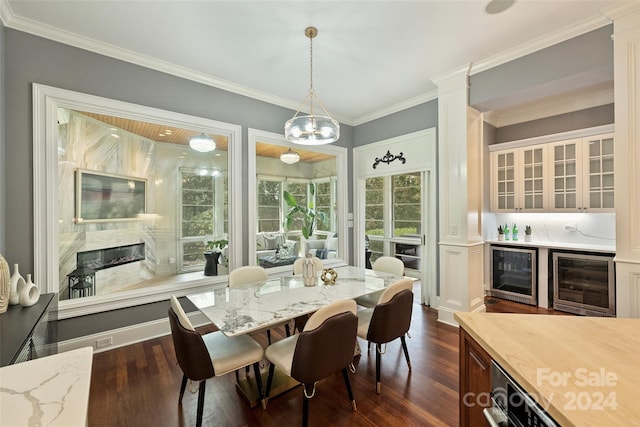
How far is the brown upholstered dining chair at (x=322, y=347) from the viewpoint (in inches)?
62.2

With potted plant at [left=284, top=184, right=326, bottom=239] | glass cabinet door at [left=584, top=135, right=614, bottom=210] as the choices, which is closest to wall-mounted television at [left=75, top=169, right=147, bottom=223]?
potted plant at [left=284, top=184, right=326, bottom=239]

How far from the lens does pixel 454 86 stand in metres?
3.28

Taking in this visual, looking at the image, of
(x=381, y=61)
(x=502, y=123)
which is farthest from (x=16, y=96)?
(x=502, y=123)

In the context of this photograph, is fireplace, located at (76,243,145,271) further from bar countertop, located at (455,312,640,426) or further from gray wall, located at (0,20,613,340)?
bar countertop, located at (455,312,640,426)

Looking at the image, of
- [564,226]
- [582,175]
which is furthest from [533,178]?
[564,226]

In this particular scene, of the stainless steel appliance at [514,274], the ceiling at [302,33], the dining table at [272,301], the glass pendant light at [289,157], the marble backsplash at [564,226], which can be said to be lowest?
the stainless steel appliance at [514,274]

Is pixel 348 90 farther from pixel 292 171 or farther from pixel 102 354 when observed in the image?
pixel 102 354

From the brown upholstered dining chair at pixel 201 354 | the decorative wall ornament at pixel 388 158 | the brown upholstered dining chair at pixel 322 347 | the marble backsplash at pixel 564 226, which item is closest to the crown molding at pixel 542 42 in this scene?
the decorative wall ornament at pixel 388 158

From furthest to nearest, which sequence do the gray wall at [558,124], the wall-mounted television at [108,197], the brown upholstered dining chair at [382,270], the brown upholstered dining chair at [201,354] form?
the gray wall at [558,124], the wall-mounted television at [108,197], the brown upholstered dining chair at [382,270], the brown upholstered dining chair at [201,354]

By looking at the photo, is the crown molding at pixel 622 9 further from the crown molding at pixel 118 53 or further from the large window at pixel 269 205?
the large window at pixel 269 205

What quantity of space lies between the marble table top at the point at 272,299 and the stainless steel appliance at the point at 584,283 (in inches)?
104

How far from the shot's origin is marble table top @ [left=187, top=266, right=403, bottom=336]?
1.74m

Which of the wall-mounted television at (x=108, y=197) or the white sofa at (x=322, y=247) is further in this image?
the white sofa at (x=322, y=247)

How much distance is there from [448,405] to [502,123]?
14.6 feet
